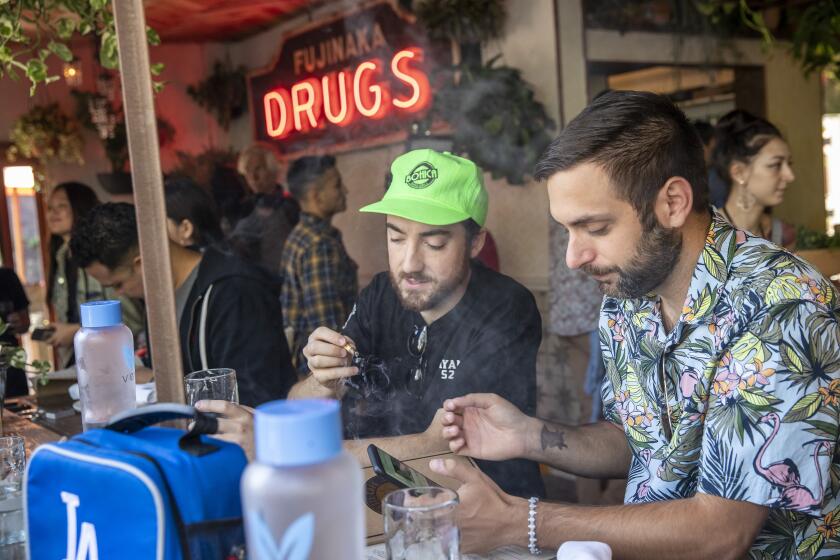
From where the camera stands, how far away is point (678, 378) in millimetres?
1582

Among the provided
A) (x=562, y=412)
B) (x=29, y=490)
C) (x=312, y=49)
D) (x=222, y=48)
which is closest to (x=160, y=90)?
(x=222, y=48)

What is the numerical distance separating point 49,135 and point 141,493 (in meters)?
3.40

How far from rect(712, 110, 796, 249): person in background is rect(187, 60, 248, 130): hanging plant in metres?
2.25

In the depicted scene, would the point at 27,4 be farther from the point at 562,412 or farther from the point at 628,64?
the point at 628,64

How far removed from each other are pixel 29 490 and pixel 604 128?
1131 millimetres

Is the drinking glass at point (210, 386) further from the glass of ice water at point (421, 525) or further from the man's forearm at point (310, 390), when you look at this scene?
the glass of ice water at point (421, 525)

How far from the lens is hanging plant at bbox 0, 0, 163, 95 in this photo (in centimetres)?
234

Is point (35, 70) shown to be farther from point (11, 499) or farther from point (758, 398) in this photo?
point (758, 398)

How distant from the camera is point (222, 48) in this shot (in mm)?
2225

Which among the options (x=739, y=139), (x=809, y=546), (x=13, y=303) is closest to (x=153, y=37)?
(x=809, y=546)

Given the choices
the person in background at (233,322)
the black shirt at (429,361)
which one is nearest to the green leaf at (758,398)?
the black shirt at (429,361)

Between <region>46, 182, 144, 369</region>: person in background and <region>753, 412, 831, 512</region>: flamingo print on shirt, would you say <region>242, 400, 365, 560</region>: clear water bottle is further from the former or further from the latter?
<region>46, 182, 144, 369</region>: person in background

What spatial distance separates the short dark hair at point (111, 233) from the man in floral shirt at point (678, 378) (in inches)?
61.0

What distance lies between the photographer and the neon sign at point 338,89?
7.08ft
